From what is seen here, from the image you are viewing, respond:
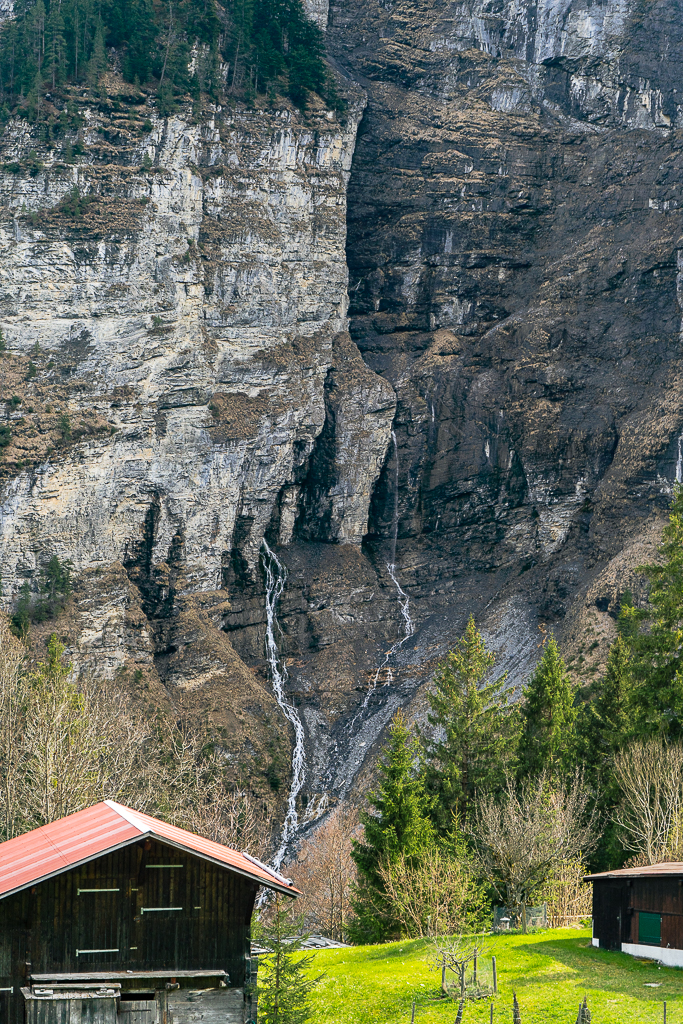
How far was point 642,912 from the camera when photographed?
112ft

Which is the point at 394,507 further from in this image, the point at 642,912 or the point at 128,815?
the point at 128,815

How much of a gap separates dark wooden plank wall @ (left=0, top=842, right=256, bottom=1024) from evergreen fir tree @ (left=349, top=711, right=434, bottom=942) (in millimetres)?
16555

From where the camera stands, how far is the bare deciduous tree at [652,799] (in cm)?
4138

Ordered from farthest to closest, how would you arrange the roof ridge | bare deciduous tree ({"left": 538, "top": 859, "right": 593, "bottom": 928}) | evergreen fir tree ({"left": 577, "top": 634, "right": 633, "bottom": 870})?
1. evergreen fir tree ({"left": 577, "top": 634, "right": 633, "bottom": 870})
2. bare deciduous tree ({"left": 538, "top": 859, "right": 593, "bottom": 928})
3. the roof ridge

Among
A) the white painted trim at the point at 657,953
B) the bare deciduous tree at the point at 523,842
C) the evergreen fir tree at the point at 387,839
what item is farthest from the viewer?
the evergreen fir tree at the point at 387,839

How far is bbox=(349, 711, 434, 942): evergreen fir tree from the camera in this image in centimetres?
4269

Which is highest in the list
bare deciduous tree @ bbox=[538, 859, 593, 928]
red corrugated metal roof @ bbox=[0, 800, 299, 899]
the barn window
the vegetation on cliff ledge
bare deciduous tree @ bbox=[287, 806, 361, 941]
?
the vegetation on cliff ledge

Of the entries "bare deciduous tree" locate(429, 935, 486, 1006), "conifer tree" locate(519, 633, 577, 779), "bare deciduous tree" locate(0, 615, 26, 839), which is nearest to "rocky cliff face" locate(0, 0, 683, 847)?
"conifer tree" locate(519, 633, 577, 779)

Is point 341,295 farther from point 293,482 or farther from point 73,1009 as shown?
point 73,1009

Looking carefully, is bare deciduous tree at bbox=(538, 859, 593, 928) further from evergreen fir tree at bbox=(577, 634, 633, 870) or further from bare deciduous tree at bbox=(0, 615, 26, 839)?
bare deciduous tree at bbox=(0, 615, 26, 839)

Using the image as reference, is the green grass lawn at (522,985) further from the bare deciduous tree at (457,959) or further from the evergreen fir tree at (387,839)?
the evergreen fir tree at (387,839)

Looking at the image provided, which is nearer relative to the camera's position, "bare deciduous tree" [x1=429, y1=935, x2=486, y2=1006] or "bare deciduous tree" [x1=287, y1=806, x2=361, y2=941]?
"bare deciduous tree" [x1=429, y1=935, x2=486, y2=1006]

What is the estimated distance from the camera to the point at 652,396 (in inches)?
3346

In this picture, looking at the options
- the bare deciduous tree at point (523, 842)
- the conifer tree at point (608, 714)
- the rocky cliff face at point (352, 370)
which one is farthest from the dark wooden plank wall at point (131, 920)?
the rocky cliff face at point (352, 370)
